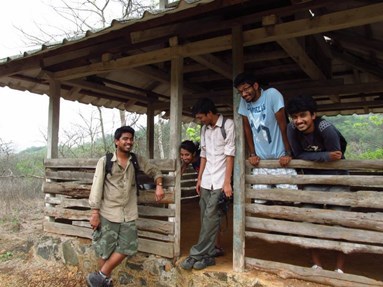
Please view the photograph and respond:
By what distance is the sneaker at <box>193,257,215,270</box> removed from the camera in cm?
350

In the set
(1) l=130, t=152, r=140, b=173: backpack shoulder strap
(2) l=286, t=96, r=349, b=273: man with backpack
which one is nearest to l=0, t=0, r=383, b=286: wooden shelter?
(2) l=286, t=96, r=349, b=273: man with backpack

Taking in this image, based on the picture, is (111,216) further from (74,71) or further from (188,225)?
(74,71)

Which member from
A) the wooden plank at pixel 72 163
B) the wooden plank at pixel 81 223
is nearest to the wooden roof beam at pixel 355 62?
the wooden plank at pixel 72 163

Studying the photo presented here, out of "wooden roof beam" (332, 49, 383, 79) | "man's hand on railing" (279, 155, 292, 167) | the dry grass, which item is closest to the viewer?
"man's hand on railing" (279, 155, 292, 167)

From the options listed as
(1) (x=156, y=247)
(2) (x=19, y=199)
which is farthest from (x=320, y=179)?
(2) (x=19, y=199)

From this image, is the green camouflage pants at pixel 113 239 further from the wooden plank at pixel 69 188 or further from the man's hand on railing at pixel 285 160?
the man's hand on railing at pixel 285 160

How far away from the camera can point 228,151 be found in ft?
11.4

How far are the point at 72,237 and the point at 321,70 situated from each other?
4551 millimetres

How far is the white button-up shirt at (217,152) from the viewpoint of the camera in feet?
11.5

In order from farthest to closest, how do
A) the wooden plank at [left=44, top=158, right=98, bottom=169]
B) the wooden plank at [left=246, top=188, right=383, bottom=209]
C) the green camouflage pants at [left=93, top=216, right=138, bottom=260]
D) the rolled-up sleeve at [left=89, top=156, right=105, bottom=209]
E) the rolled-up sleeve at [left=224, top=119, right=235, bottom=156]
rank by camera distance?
1. the wooden plank at [left=44, top=158, right=98, bottom=169]
2. the green camouflage pants at [left=93, top=216, right=138, bottom=260]
3. the rolled-up sleeve at [left=89, top=156, right=105, bottom=209]
4. the rolled-up sleeve at [left=224, top=119, right=235, bottom=156]
5. the wooden plank at [left=246, top=188, right=383, bottom=209]

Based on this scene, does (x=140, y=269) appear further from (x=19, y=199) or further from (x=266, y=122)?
(x=19, y=199)

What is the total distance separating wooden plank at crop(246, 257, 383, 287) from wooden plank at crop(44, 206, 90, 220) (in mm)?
2562

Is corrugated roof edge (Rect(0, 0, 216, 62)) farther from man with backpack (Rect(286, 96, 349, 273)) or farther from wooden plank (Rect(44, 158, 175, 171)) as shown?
wooden plank (Rect(44, 158, 175, 171))

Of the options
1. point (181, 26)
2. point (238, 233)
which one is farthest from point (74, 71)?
point (238, 233)
